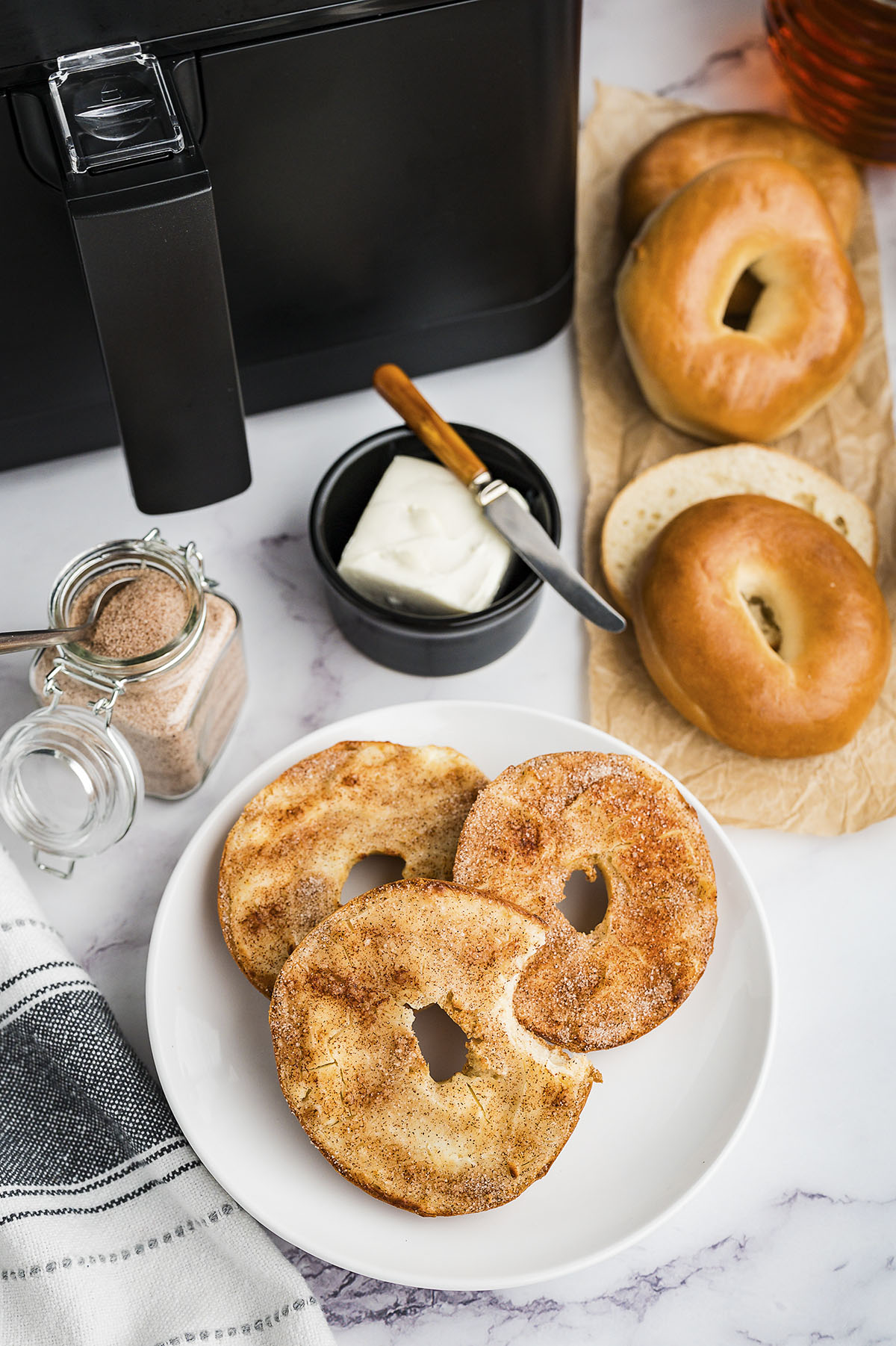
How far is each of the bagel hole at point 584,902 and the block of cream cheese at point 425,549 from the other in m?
0.20

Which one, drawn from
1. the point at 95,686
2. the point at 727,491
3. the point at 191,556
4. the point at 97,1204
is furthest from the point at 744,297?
the point at 97,1204

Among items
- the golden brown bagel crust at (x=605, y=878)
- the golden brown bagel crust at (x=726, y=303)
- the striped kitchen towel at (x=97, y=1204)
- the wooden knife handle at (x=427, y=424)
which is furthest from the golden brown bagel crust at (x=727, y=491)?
the striped kitchen towel at (x=97, y=1204)

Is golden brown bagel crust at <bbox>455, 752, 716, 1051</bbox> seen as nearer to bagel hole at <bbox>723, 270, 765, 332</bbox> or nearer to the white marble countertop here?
the white marble countertop

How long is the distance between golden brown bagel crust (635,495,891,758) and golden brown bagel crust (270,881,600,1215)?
253 mm

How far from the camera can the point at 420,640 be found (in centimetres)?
86

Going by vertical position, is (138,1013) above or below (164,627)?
below

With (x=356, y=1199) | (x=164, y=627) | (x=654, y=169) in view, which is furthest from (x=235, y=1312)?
(x=654, y=169)

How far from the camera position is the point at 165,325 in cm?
65

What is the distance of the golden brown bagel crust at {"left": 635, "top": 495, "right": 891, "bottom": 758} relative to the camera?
0.85m

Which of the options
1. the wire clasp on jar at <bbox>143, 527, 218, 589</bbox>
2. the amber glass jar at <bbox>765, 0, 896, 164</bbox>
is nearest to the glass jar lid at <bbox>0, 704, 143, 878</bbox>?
the wire clasp on jar at <bbox>143, 527, 218, 589</bbox>

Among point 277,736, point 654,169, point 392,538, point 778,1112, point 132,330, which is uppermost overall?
point 132,330

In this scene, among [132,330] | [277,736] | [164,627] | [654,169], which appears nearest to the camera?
[132,330]

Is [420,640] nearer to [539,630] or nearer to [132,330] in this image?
[539,630]

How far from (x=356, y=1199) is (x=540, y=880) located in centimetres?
22
